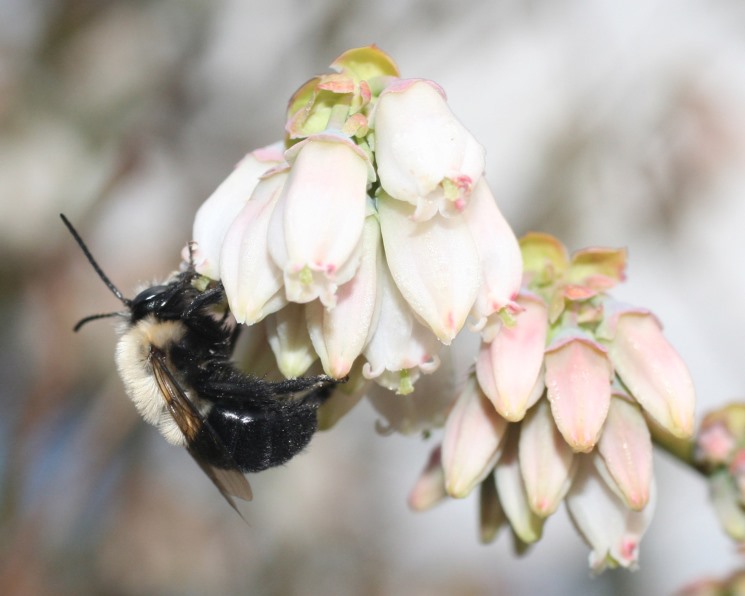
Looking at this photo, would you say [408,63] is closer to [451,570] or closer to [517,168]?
[517,168]

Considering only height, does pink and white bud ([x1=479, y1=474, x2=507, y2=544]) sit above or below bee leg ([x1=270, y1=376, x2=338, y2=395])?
below

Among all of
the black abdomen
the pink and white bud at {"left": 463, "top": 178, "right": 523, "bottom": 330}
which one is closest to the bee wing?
the black abdomen

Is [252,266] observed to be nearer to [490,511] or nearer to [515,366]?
[515,366]

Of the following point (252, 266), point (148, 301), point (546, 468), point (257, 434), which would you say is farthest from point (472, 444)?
point (148, 301)

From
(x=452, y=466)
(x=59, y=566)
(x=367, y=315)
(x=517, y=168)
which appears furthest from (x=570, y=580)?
(x=367, y=315)

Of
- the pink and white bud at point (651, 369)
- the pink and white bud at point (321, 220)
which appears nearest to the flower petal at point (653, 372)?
the pink and white bud at point (651, 369)

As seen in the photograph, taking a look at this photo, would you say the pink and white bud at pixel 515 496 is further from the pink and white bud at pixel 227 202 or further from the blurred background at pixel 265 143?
the blurred background at pixel 265 143

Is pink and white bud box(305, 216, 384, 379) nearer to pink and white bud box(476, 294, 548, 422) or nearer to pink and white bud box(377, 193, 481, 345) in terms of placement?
pink and white bud box(377, 193, 481, 345)
